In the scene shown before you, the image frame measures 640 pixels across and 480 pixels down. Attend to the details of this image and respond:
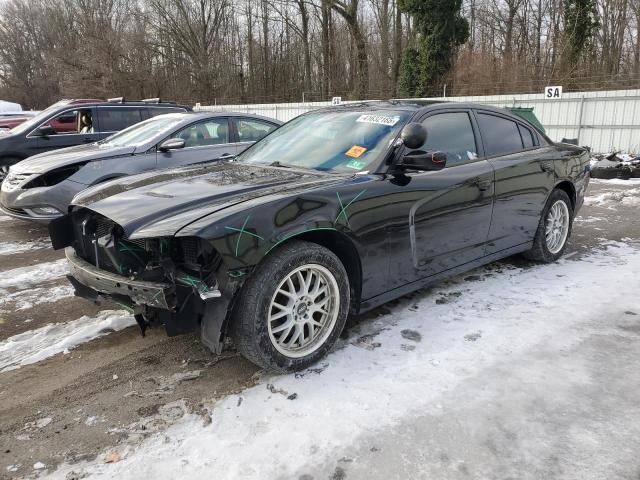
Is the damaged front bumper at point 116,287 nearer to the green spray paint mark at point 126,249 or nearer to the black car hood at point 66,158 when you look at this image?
the green spray paint mark at point 126,249

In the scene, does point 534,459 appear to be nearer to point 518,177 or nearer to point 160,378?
point 160,378

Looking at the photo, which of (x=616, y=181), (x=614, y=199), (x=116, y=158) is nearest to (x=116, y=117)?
(x=116, y=158)

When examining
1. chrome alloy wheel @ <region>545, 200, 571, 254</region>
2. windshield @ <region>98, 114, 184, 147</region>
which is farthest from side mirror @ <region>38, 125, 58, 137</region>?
chrome alloy wheel @ <region>545, 200, 571, 254</region>

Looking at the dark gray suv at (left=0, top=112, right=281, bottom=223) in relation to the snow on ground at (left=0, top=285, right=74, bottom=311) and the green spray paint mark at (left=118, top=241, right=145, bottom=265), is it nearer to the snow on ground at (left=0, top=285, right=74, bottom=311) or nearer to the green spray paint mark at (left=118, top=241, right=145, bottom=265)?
the snow on ground at (left=0, top=285, right=74, bottom=311)

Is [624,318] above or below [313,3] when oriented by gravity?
below

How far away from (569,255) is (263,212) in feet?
13.0

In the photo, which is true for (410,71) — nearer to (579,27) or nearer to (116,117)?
(579,27)

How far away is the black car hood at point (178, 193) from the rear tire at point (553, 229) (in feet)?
8.53

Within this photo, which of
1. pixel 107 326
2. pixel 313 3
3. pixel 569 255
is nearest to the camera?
pixel 107 326

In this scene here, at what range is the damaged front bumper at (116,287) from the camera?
8.52 ft

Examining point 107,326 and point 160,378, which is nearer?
point 160,378

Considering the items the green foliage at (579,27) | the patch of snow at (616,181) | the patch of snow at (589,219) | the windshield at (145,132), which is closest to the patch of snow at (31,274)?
the windshield at (145,132)

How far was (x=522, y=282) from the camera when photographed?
4.48m

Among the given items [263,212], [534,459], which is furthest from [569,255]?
[263,212]
